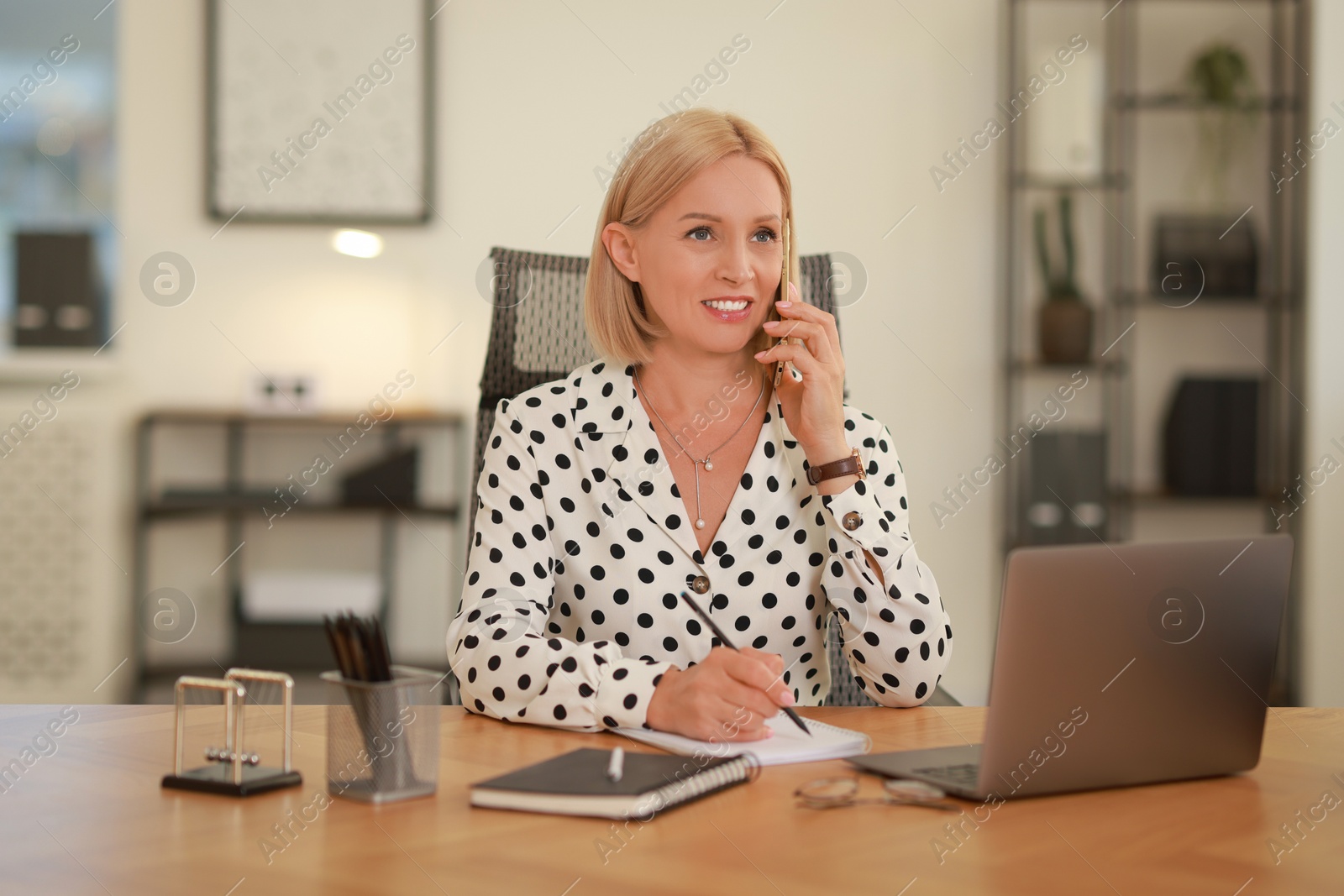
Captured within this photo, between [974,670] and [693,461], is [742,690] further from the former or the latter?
[974,670]

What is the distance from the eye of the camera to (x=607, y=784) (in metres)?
0.83

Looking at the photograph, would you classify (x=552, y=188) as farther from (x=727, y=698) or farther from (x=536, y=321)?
(x=727, y=698)

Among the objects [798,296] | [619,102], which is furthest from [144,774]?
[619,102]

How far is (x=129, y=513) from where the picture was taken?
10.8 ft

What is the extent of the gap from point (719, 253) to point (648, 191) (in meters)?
0.13

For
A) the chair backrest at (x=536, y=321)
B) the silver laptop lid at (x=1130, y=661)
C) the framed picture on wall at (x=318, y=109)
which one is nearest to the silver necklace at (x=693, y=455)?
the chair backrest at (x=536, y=321)

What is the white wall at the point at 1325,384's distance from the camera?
3129mm

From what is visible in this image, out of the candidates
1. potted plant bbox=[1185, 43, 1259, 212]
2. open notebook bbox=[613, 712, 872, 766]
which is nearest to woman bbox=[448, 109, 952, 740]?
open notebook bbox=[613, 712, 872, 766]

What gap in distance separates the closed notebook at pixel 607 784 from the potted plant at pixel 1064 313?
8.16 ft

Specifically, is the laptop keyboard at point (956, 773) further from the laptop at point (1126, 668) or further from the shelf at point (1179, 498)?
the shelf at point (1179, 498)

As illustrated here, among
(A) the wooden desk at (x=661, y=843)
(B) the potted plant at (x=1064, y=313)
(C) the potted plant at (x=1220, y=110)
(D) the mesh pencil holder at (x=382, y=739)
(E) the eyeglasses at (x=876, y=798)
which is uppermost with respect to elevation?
(C) the potted plant at (x=1220, y=110)

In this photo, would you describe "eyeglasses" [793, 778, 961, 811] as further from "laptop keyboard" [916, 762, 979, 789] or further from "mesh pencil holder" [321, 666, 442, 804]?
"mesh pencil holder" [321, 666, 442, 804]

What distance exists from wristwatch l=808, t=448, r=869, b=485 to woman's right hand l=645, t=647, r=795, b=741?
0.40 meters

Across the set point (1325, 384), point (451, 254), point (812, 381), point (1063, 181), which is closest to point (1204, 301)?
point (1325, 384)
